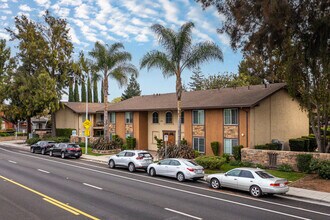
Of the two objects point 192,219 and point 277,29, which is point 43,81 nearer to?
point 277,29

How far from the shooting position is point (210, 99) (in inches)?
1437

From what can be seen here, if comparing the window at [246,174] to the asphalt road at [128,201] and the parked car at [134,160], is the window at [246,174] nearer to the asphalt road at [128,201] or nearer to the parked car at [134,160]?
the asphalt road at [128,201]

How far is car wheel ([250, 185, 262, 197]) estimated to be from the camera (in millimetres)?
17984

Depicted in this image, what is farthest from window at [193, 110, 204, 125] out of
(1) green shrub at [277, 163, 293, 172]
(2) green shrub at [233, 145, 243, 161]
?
(1) green shrub at [277, 163, 293, 172]

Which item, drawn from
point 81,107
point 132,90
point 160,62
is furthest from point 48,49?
point 132,90

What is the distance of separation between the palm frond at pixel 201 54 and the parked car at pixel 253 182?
43.5ft

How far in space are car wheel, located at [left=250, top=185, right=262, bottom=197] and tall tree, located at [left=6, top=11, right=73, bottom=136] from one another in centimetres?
4101

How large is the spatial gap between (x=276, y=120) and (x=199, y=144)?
784 centimetres

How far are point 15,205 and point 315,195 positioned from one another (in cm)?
1450

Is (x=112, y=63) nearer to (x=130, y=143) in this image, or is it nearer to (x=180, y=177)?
(x=130, y=143)

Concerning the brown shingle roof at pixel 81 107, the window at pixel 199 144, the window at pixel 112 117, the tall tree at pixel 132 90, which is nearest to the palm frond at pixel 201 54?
the window at pixel 199 144

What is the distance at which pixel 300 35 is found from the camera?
2169 cm

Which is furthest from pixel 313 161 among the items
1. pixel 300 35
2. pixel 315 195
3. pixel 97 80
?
pixel 97 80

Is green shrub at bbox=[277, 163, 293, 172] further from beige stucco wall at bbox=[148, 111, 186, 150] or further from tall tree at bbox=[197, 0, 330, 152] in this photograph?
beige stucco wall at bbox=[148, 111, 186, 150]
